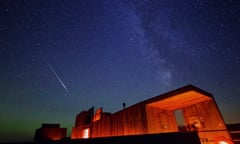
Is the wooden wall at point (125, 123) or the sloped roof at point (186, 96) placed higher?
the sloped roof at point (186, 96)

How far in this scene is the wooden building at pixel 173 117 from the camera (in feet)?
24.5

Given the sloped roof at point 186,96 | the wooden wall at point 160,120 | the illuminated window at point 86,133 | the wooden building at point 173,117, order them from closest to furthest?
the sloped roof at point 186,96 → the wooden building at point 173,117 → the wooden wall at point 160,120 → the illuminated window at point 86,133

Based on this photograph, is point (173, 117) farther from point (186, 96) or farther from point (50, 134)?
point (50, 134)

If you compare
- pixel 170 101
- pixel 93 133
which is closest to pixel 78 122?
pixel 93 133

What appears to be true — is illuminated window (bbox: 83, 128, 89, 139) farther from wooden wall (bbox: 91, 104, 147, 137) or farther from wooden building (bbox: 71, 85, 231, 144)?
wooden building (bbox: 71, 85, 231, 144)

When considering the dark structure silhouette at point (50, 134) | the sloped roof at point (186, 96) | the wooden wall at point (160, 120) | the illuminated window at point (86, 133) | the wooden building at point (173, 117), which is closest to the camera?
the sloped roof at point (186, 96)

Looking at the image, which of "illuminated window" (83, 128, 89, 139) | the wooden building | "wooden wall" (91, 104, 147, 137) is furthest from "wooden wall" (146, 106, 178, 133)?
"illuminated window" (83, 128, 89, 139)

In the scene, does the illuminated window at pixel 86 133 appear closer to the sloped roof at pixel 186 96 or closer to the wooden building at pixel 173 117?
the wooden building at pixel 173 117

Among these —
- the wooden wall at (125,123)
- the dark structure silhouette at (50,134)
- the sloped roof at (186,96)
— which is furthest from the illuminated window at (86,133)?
the sloped roof at (186,96)

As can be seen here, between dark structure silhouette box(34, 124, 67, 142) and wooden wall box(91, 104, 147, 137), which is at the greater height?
dark structure silhouette box(34, 124, 67, 142)

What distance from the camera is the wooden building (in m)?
7.48

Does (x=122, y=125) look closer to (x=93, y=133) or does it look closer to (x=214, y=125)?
(x=93, y=133)

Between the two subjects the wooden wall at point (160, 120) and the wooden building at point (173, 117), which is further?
the wooden wall at point (160, 120)

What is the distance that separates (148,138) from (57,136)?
20.3m
